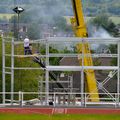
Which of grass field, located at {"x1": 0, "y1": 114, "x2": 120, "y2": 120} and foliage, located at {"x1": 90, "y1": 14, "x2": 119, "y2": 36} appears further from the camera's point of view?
foliage, located at {"x1": 90, "y1": 14, "x2": 119, "y2": 36}

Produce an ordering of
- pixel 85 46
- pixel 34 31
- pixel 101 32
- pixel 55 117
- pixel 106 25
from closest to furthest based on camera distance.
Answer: pixel 55 117, pixel 85 46, pixel 101 32, pixel 106 25, pixel 34 31

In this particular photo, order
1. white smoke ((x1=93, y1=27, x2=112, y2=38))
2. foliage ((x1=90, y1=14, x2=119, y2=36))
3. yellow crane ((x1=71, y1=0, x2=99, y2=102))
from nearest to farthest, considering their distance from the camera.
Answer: yellow crane ((x1=71, y1=0, x2=99, y2=102))
white smoke ((x1=93, y1=27, x2=112, y2=38))
foliage ((x1=90, y1=14, x2=119, y2=36))

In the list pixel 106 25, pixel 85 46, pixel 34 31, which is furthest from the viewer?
pixel 34 31

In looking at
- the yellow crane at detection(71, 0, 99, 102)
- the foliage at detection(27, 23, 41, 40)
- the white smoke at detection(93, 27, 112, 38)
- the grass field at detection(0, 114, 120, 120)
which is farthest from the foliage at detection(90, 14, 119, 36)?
the grass field at detection(0, 114, 120, 120)

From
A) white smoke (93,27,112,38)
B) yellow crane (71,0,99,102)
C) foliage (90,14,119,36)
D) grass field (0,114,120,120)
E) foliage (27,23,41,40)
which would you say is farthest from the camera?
foliage (27,23,41,40)

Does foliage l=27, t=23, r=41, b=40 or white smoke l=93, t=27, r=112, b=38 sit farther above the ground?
foliage l=27, t=23, r=41, b=40

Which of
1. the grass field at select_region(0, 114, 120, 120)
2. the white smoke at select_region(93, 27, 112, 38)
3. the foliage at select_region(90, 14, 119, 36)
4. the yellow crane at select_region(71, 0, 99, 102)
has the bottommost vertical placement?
the grass field at select_region(0, 114, 120, 120)

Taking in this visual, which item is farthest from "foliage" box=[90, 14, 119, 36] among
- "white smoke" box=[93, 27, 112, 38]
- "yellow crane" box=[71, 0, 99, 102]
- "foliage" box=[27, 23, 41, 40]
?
"yellow crane" box=[71, 0, 99, 102]

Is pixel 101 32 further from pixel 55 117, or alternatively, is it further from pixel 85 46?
pixel 55 117

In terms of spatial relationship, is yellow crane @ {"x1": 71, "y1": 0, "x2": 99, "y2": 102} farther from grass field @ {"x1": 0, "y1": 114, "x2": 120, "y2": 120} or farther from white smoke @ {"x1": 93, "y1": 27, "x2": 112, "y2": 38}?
white smoke @ {"x1": 93, "y1": 27, "x2": 112, "y2": 38}

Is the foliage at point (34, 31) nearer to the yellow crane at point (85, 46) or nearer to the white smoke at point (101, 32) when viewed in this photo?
the white smoke at point (101, 32)

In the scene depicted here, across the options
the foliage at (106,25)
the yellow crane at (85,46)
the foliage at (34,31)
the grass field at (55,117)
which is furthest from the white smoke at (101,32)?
the grass field at (55,117)

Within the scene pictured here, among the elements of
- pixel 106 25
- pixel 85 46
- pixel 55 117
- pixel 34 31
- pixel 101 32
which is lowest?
pixel 55 117

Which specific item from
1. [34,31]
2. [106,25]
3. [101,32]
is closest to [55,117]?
[101,32]
